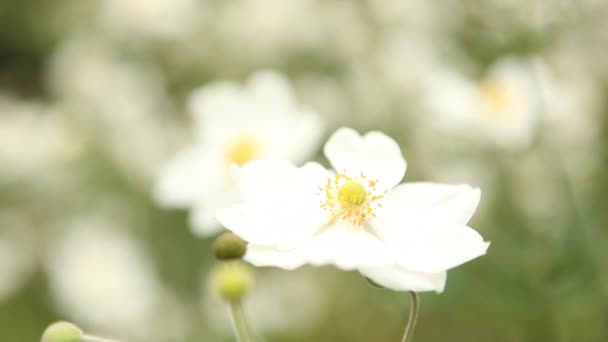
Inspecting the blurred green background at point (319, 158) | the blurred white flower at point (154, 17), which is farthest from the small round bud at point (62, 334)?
the blurred white flower at point (154, 17)

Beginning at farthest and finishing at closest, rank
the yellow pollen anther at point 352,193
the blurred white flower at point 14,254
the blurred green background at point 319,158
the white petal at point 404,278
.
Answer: the blurred white flower at point 14,254 → the blurred green background at point 319,158 → the yellow pollen anther at point 352,193 → the white petal at point 404,278

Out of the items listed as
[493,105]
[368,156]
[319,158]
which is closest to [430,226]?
[368,156]

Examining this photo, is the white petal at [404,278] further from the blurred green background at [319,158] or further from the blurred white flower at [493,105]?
the blurred white flower at [493,105]

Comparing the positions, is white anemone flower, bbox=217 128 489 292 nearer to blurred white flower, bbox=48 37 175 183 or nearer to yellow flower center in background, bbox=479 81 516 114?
yellow flower center in background, bbox=479 81 516 114

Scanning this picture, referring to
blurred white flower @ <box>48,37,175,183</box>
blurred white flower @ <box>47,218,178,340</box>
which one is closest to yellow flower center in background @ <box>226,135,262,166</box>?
blurred white flower @ <box>47,218,178,340</box>

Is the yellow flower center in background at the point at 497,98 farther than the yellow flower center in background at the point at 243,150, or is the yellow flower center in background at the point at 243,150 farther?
the yellow flower center in background at the point at 497,98

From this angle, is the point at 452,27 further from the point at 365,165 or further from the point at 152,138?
the point at 365,165

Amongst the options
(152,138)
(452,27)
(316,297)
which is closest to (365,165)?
(316,297)

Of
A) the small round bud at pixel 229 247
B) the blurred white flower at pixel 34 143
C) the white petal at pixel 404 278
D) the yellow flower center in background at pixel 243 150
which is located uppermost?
the blurred white flower at pixel 34 143

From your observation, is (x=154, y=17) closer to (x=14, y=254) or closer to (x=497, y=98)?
(x=14, y=254)
